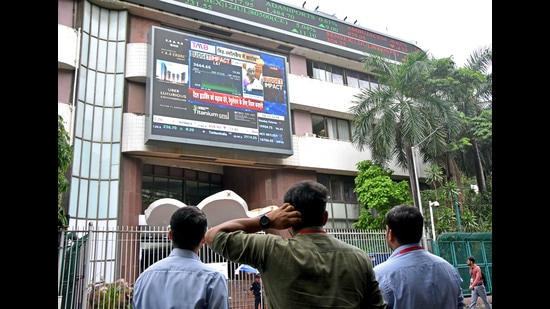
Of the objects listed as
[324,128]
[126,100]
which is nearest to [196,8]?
[126,100]

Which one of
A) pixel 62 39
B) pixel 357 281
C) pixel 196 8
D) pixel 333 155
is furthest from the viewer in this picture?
pixel 333 155

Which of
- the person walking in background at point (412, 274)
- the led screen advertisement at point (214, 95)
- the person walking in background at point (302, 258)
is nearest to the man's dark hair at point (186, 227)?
the person walking in background at point (302, 258)

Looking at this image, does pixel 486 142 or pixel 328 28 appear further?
pixel 328 28

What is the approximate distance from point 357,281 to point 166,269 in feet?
3.64

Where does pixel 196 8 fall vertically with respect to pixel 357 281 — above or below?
above

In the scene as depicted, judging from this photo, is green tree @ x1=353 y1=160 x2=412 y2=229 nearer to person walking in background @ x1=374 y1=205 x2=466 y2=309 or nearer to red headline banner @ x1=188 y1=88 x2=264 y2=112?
red headline banner @ x1=188 y1=88 x2=264 y2=112

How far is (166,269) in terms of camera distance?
8.13 feet

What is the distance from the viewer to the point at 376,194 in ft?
59.0

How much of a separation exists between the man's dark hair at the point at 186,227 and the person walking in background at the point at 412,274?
1165 millimetres

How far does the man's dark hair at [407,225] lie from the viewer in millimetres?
2738

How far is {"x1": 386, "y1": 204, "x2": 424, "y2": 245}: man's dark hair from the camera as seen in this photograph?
8.98ft

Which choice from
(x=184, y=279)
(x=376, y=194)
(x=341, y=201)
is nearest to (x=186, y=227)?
(x=184, y=279)

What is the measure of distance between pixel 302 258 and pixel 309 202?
0.29m
